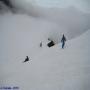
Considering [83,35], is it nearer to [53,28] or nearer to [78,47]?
[78,47]

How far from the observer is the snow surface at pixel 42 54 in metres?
2.25

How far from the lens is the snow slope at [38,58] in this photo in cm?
224

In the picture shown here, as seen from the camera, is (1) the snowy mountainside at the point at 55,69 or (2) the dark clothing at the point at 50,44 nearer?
(1) the snowy mountainside at the point at 55,69

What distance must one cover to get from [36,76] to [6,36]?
51cm

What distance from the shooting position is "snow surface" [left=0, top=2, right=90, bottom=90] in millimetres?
2248

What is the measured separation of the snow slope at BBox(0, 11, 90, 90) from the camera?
224 cm

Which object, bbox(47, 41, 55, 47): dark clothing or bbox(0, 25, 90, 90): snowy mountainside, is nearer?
bbox(0, 25, 90, 90): snowy mountainside

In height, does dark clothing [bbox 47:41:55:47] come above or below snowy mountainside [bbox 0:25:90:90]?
above

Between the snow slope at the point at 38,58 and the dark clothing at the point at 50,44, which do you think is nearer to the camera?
the snow slope at the point at 38,58

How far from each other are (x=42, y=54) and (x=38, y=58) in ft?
0.23

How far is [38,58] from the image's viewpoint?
2.35m

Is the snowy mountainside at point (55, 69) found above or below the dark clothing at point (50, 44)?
below

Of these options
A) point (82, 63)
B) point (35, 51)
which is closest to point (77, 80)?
point (82, 63)

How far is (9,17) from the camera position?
2.44 m
